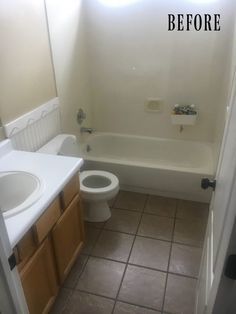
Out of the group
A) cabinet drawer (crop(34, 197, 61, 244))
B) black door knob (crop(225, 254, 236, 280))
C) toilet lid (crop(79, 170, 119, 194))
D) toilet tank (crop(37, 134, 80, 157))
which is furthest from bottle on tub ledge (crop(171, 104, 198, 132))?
black door knob (crop(225, 254, 236, 280))

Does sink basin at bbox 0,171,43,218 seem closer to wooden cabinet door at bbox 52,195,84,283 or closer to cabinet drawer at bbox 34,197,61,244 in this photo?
cabinet drawer at bbox 34,197,61,244

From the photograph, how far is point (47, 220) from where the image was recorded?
1253 mm

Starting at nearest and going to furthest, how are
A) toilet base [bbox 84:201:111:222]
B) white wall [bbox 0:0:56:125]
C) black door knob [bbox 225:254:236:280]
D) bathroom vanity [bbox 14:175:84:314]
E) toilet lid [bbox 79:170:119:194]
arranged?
black door knob [bbox 225:254:236:280], bathroom vanity [bbox 14:175:84:314], white wall [bbox 0:0:56:125], toilet lid [bbox 79:170:119:194], toilet base [bbox 84:201:111:222]

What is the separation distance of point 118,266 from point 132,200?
0.82m

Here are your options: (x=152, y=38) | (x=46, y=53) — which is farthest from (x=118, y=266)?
(x=152, y=38)

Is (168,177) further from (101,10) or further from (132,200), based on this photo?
(101,10)

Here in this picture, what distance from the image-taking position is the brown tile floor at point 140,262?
156 cm

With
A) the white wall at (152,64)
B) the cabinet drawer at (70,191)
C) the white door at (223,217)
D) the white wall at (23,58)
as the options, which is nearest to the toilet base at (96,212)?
the cabinet drawer at (70,191)

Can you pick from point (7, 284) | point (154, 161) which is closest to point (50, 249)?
point (7, 284)

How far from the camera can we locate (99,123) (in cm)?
317

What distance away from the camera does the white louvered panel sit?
167 centimetres

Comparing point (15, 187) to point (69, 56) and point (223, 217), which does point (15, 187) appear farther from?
point (69, 56)

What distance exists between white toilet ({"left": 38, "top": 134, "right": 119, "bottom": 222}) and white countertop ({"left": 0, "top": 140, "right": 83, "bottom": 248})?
0.31 meters

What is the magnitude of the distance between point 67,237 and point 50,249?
0.20m
